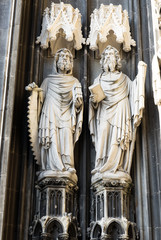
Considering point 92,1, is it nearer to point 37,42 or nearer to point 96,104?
point 37,42

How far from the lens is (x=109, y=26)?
9711mm

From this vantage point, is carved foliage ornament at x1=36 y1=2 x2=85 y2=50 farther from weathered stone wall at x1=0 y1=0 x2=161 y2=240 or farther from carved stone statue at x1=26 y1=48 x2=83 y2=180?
carved stone statue at x1=26 y1=48 x2=83 y2=180

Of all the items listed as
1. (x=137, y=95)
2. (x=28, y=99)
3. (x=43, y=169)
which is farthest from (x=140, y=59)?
(x=43, y=169)

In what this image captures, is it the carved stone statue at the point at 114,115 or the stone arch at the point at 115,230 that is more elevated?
the carved stone statue at the point at 114,115

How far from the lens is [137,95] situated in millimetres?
8500

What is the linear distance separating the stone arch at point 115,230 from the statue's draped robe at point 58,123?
4.00 ft

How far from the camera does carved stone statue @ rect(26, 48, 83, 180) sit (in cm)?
820

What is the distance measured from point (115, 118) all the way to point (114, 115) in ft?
0.24

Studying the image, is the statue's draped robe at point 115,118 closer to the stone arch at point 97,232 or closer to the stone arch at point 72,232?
the stone arch at point 97,232

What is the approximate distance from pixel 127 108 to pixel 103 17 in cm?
228

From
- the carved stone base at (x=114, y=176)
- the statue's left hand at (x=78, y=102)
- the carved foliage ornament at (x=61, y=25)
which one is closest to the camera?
the carved stone base at (x=114, y=176)

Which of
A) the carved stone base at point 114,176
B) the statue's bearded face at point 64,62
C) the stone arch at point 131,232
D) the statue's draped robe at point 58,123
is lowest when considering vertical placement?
the stone arch at point 131,232

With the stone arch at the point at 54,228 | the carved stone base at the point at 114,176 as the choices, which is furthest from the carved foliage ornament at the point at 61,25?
the stone arch at the point at 54,228

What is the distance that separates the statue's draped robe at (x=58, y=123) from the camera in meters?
8.19
